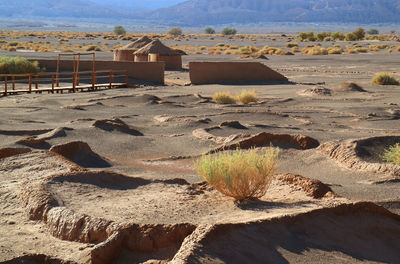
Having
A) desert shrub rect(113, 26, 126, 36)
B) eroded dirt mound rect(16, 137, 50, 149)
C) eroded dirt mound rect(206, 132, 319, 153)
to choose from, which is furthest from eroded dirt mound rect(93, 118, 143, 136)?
desert shrub rect(113, 26, 126, 36)

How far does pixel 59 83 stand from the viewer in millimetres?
33250

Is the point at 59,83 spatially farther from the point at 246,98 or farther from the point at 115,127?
the point at 115,127

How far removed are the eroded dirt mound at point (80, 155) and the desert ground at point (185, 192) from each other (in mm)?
39

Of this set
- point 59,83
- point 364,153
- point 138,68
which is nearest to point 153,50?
point 138,68

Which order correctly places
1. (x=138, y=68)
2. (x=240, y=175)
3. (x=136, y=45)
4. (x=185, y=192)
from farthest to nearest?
(x=136, y=45), (x=138, y=68), (x=185, y=192), (x=240, y=175)

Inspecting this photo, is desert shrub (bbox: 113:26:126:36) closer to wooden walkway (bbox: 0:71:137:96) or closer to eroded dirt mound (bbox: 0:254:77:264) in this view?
wooden walkway (bbox: 0:71:137:96)

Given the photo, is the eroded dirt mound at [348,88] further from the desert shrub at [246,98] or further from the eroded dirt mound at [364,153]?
the eroded dirt mound at [364,153]

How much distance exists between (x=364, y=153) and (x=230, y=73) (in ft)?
65.6

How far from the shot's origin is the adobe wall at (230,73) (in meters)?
32.1

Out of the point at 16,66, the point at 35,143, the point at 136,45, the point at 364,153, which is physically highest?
the point at 136,45

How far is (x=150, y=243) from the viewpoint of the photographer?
6.76 metres

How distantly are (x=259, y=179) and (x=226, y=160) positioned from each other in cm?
48

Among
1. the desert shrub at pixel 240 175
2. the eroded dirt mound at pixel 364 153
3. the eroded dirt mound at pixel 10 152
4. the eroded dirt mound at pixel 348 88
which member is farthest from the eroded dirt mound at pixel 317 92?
the desert shrub at pixel 240 175

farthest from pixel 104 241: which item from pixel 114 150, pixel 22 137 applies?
pixel 22 137
